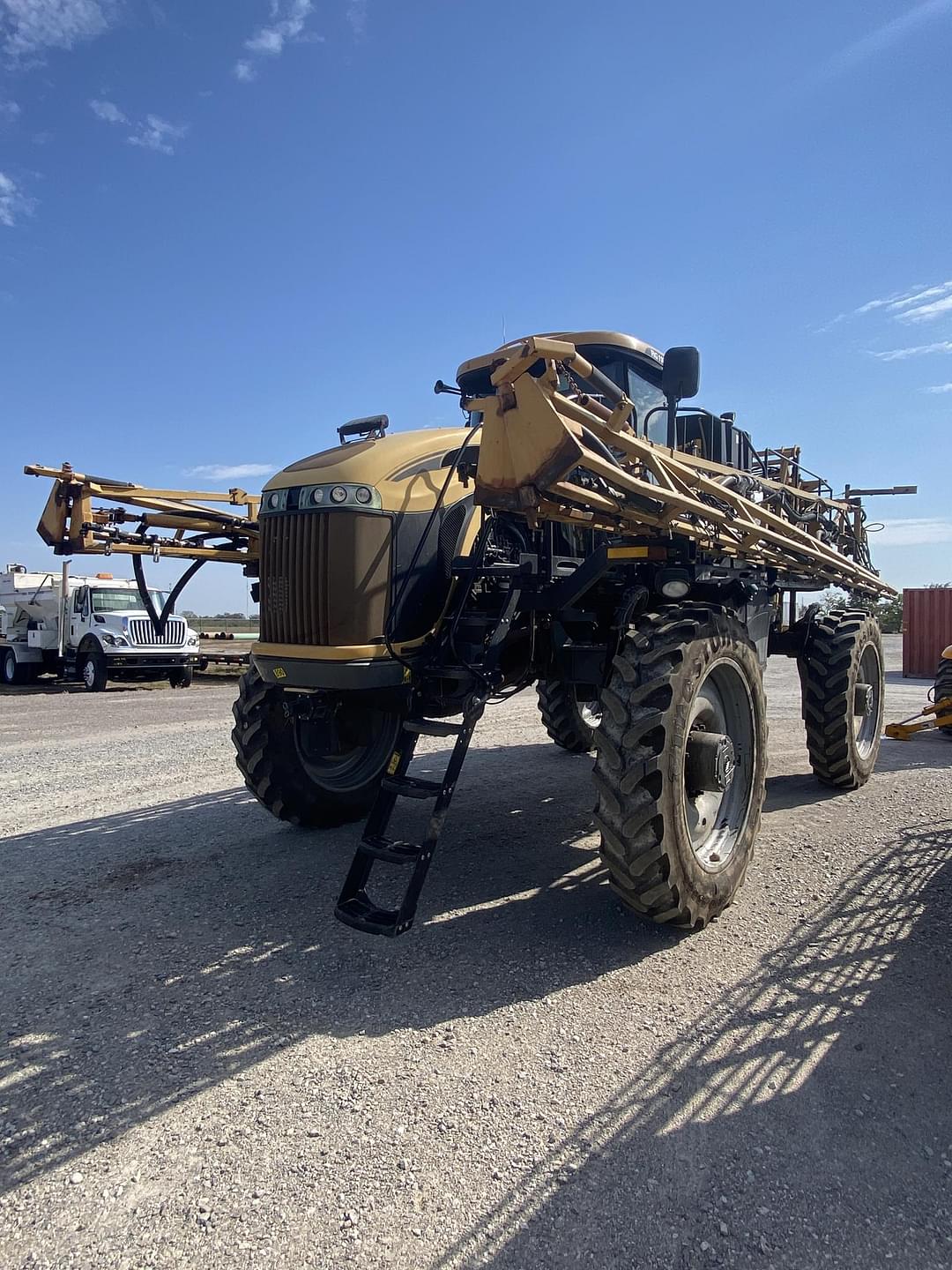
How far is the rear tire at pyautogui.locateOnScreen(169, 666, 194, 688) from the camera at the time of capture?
737 inches

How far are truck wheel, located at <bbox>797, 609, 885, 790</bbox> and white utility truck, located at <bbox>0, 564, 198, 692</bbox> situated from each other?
45.7ft

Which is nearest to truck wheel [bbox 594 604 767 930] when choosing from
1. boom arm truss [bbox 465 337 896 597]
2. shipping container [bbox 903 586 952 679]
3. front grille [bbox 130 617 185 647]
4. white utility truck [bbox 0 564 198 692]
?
boom arm truss [bbox 465 337 896 597]

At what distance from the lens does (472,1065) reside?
109 inches

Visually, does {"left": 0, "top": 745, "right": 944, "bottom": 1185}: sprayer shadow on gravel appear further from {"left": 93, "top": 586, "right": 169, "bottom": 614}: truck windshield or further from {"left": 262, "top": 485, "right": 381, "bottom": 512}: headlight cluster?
{"left": 93, "top": 586, "right": 169, "bottom": 614}: truck windshield

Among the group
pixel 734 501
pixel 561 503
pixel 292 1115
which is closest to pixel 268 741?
pixel 561 503

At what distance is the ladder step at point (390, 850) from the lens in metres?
3.67

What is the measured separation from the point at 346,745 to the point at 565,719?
357 centimetres

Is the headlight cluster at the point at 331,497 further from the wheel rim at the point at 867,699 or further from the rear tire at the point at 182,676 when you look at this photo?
the rear tire at the point at 182,676

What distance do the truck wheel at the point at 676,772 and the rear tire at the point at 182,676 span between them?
16181 mm

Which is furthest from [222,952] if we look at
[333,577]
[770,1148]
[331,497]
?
[770,1148]

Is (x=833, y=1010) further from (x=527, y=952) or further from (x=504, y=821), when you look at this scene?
(x=504, y=821)

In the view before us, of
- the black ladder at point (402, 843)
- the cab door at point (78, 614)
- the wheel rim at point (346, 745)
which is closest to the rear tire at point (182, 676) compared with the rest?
the cab door at point (78, 614)

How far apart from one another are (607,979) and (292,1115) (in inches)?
56.0

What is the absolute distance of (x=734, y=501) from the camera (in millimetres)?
4621
